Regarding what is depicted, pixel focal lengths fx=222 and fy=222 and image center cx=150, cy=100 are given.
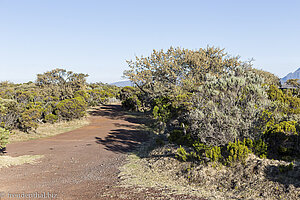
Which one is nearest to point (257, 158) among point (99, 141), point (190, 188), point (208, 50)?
point (190, 188)

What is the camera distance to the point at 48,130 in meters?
19.4

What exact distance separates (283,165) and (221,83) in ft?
11.5

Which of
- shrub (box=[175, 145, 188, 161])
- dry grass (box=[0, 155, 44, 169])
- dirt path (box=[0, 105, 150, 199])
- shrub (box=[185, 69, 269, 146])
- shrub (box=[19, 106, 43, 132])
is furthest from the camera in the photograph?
shrub (box=[19, 106, 43, 132])

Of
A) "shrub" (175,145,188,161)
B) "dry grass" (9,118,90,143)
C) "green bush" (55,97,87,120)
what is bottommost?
"dry grass" (9,118,90,143)

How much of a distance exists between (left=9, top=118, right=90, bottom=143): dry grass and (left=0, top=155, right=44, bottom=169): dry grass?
14.6 ft

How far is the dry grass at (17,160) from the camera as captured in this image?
32.6 ft

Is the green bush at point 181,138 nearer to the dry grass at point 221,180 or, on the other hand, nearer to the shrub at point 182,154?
the shrub at point 182,154

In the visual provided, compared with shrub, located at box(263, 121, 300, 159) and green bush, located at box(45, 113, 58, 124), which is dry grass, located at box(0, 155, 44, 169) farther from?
shrub, located at box(263, 121, 300, 159)

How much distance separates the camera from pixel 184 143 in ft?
35.8


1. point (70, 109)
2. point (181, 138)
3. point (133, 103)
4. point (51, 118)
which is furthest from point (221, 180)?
point (133, 103)

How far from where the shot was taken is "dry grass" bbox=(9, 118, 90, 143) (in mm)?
16672

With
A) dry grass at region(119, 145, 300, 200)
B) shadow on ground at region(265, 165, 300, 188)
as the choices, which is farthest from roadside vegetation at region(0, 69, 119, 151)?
shadow on ground at region(265, 165, 300, 188)

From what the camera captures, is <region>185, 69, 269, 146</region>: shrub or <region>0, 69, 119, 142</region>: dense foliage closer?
<region>185, 69, 269, 146</region>: shrub

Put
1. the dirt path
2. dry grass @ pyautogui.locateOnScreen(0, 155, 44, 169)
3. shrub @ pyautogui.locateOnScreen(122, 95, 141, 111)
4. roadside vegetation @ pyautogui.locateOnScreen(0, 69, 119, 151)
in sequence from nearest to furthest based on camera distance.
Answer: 1. the dirt path
2. dry grass @ pyautogui.locateOnScreen(0, 155, 44, 169)
3. roadside vegetation @ pyautogui.locateOnScreen(0, 69, 119, 151)
4. shrub @ pyautogui.locateOnScreen(122, 95, 141, 111)
